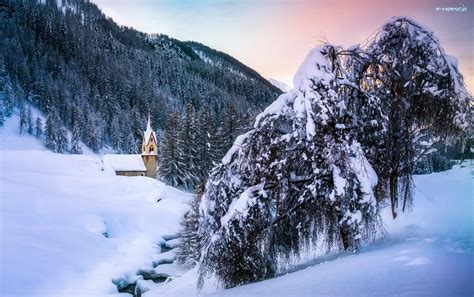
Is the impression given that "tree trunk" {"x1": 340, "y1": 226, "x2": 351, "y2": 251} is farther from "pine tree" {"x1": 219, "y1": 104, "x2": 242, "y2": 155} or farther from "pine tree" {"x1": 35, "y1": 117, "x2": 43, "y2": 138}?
"pine tree" {"x1": 35, "y1": 117, "x2": 43, "y2": 138}

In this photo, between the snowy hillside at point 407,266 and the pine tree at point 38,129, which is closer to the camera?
the snowy hillside at point 407,266

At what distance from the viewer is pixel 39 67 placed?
8319 centimetres

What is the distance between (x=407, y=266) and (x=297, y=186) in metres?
3.03

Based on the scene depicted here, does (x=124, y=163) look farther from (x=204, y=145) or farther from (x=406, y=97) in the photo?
(x=406, y=97)

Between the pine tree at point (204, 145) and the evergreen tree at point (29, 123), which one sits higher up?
the evergreen tree at point (29, 123)

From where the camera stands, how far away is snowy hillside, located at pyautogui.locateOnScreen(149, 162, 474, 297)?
524 cm

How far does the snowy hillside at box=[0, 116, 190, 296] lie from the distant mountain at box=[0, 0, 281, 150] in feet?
67.9

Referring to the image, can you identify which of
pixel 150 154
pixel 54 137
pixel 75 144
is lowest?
pixel 150 154

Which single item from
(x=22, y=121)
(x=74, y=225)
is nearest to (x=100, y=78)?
(x=22, y=121)

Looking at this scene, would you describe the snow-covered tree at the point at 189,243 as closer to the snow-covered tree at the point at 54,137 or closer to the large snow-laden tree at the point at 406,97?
the large snow-laden tree at the point at 406,97

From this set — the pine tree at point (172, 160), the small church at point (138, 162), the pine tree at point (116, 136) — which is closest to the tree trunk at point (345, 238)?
the pine tree at point (172, 160)

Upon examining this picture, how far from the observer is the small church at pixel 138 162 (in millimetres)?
47062

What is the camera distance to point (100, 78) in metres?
93.4

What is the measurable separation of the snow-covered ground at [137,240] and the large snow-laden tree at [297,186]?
2.04ft
